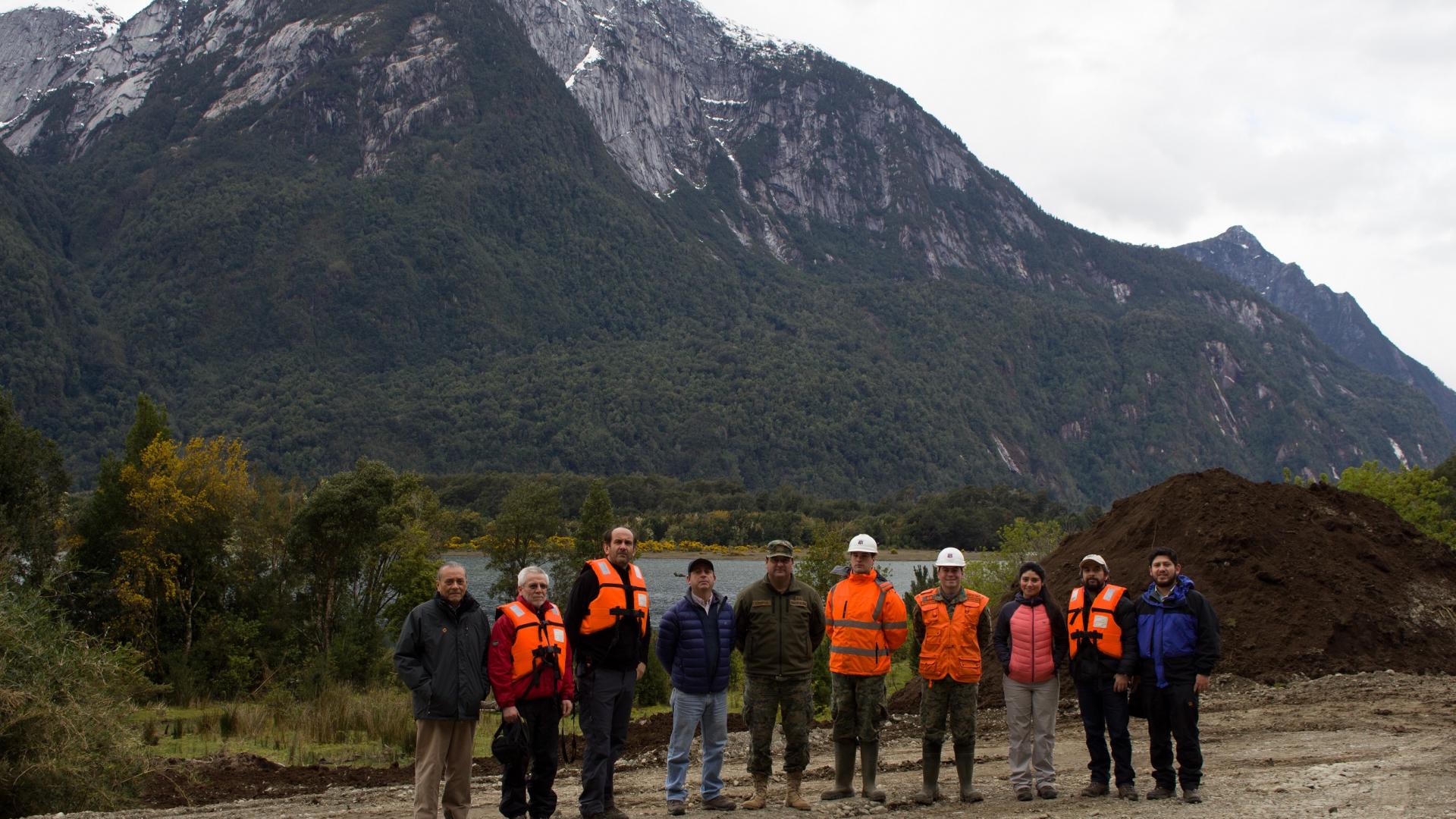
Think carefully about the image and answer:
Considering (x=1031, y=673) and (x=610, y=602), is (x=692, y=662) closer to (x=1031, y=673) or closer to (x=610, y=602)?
(x=610, y=602)

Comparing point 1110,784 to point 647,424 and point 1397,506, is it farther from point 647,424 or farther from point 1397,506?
point 647,424

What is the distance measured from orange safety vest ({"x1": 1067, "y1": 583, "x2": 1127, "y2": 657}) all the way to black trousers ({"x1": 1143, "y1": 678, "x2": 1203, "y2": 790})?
1.27 ft

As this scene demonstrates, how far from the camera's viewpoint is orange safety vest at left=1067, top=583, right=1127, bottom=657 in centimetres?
925

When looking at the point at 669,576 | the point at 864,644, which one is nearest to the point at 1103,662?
the point at 864,644

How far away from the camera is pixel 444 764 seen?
847 centimetres

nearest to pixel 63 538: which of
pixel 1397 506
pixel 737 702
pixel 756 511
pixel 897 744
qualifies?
pixel 737 702

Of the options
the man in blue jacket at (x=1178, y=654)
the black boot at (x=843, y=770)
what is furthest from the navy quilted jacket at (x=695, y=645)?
the man in blue jacket at (x=1178, y=654)

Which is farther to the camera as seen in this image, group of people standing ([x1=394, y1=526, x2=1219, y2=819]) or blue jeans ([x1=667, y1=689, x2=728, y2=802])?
blue jeans ([x1=667, y1=689, x2=728, y2=802])

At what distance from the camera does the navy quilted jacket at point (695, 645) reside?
8.91m

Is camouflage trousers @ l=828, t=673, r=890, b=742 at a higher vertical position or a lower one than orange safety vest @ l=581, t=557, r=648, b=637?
lower

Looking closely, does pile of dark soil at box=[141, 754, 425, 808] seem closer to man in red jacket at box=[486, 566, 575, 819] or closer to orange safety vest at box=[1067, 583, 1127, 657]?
man in red jacket at box=[486, 566, 575, 819]

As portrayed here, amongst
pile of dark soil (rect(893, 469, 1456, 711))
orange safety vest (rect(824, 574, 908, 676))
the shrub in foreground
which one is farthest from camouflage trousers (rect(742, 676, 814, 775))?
pile of dark soil (rect(893, 469, 1456, 711))

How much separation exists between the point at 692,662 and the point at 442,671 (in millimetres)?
1873

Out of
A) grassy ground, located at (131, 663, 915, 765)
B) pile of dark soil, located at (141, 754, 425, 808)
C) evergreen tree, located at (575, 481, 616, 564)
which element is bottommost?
grassy ground, located at (131, 663, 915, 765)
